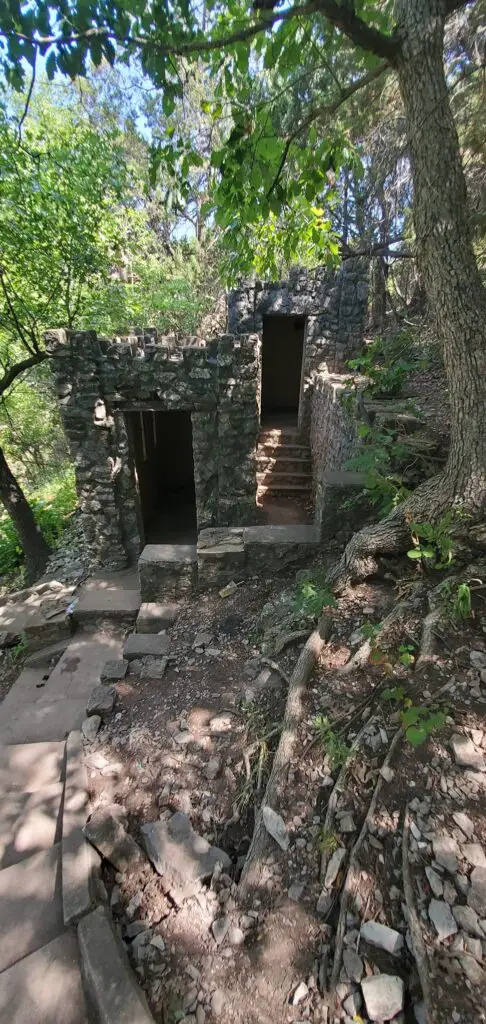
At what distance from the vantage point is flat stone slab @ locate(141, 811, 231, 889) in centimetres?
174

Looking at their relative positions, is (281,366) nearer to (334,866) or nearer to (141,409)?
(141,409)

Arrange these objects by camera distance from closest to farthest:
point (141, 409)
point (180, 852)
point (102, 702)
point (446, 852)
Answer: point (446, 852) < point (180, 852) < point (102, 702) < point (141, 409)

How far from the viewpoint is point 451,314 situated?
247 centimetres

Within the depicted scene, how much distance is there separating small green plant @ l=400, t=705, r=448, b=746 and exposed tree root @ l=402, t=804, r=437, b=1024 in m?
0.33

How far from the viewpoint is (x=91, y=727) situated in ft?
8.68

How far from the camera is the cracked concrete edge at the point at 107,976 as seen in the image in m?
1.31

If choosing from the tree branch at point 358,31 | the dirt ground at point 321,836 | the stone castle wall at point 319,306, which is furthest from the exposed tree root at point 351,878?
the stone castle wall at point 319,306

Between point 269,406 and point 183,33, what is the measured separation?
28.8 feet

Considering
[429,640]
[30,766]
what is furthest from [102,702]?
A: [429,640]

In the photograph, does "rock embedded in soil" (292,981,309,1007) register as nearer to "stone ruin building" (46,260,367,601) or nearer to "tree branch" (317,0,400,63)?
"stone ruin building" (46,260,367,601)

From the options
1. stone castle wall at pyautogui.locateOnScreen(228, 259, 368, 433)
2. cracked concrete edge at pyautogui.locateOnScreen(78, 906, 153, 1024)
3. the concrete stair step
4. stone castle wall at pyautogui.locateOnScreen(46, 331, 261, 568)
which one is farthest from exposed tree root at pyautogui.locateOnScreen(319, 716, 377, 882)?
stone castle wall at pyautogui.locateOnScreen(228, 259, 368, 433)

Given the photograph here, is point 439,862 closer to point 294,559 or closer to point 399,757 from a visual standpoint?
point 399,757

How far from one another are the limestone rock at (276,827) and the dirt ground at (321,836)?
1.0 inches

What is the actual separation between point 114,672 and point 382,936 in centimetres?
228
